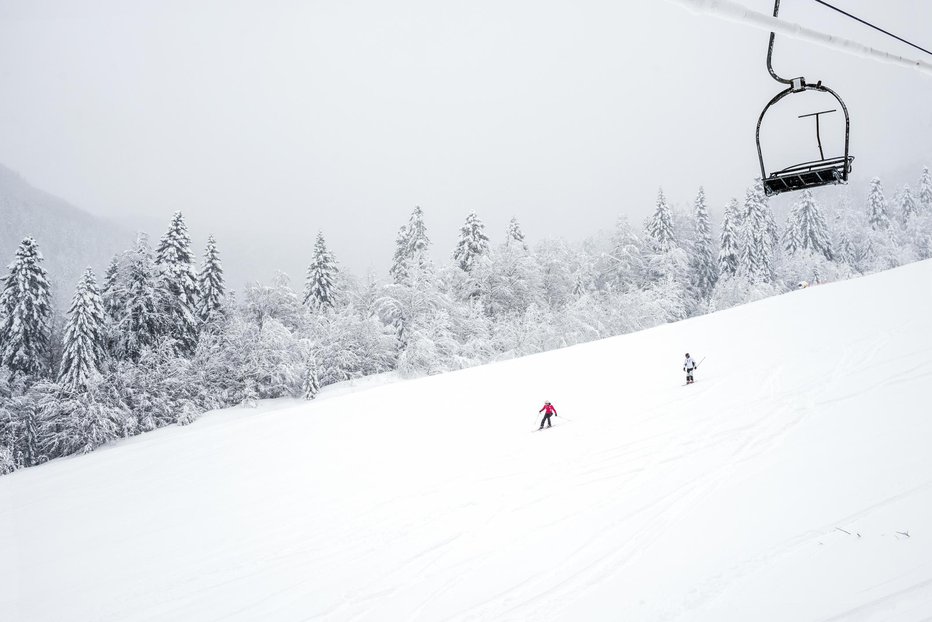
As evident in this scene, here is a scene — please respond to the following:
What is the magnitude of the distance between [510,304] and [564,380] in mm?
22323

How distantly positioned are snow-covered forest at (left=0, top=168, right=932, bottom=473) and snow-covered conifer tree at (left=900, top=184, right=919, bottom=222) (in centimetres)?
2981

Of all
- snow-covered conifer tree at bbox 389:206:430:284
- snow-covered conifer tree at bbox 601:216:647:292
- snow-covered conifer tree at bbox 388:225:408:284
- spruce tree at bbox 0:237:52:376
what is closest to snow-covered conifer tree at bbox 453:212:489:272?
snow-covered conifer tree at bbox 389:206:430:284

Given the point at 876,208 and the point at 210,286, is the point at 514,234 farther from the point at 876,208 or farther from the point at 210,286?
the point at 876,208

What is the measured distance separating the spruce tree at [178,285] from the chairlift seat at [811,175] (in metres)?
39.2

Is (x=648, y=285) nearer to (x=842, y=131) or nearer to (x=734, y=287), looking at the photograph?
(x=734, y=287)

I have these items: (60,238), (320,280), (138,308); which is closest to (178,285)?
(138,308)

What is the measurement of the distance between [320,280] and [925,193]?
82518mm

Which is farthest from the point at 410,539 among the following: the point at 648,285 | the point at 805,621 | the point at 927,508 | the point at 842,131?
the point at 648,285

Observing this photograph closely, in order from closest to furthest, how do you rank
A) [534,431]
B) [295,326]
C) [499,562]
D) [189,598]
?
[499,562] → [189,598] → [534,431] → [295,326]

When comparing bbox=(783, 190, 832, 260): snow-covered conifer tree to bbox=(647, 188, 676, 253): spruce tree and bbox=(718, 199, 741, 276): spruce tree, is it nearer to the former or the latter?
bbox=(718, 199, 741, 276): spruce tree

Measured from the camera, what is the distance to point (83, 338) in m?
32.1

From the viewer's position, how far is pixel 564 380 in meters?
22.2

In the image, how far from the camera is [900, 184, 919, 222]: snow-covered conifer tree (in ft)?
220

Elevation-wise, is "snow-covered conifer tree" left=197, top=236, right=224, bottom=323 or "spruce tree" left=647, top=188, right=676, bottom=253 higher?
"spruce tree" left=647, top=188, right=676, bottom=253
